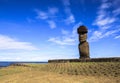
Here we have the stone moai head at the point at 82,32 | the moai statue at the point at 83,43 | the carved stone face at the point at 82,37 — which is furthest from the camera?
the stone moai head at the point at 82,32

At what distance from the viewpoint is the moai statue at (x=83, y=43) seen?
32469 mm

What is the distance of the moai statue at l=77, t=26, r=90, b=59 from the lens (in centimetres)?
3247

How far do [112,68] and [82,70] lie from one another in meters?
3.28

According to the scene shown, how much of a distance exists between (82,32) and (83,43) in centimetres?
237

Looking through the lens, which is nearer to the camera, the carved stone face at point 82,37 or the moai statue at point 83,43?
the moai statue at point 83,43

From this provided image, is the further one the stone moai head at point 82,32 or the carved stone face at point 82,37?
the stone moai head at point 82,32

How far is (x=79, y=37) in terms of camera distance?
34125 millimetres

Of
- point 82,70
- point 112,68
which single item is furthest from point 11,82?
point 112,68

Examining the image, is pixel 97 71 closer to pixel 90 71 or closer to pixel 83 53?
pixel 90 71

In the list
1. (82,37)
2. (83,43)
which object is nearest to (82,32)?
(82,37)

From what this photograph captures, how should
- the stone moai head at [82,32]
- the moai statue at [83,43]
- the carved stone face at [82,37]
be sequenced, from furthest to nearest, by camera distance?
the stone moai head at [82,32] → the carved stone face at [82,37] → the moai statue at [83,43]

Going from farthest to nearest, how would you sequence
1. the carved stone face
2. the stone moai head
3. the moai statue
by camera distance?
the stone moai head → the carved stone face → the moai statue

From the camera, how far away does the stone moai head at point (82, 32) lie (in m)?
33.7

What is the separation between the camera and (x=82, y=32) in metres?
34.4
